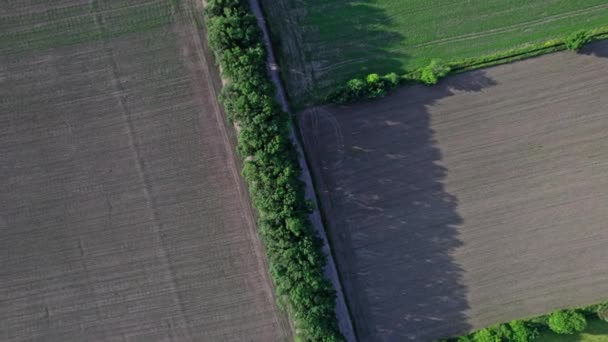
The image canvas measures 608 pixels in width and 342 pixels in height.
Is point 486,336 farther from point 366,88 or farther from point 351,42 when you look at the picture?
point 351,42

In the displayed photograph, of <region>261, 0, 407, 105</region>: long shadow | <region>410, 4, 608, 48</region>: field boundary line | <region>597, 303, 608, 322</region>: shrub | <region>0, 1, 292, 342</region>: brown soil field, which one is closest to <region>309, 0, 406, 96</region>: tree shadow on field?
<region>261, 0, 407, 105</region>: long shadow

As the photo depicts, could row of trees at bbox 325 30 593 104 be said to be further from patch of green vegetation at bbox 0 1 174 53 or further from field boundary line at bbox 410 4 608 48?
patch of green vegetation at bbox 0 1 174 53

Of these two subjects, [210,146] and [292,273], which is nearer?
[292,273]

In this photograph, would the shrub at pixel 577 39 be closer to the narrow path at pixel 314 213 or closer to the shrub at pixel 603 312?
the shrub at pixel 603 312

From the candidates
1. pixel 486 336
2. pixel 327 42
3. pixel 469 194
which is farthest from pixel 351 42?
pixel 486 336

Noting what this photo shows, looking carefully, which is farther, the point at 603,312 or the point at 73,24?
the point at 603,312

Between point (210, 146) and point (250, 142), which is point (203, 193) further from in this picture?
point (250, 142)

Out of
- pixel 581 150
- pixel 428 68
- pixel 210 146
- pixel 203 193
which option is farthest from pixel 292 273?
pixel 581 150
